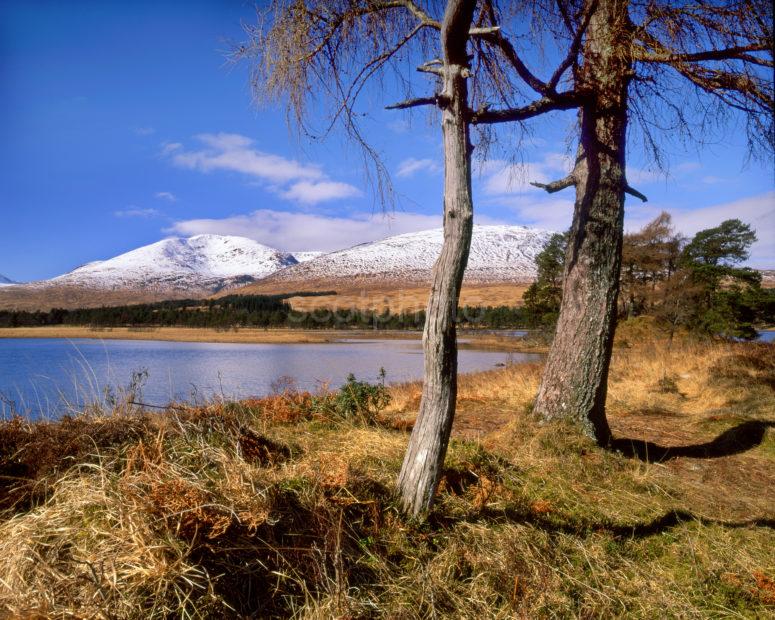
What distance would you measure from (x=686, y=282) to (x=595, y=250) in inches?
1027

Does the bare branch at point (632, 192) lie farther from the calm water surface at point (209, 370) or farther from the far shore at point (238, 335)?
the far shore at point (238, 335)

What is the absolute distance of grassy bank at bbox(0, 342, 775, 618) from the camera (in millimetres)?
2312

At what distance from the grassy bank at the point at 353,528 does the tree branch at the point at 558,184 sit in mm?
2786

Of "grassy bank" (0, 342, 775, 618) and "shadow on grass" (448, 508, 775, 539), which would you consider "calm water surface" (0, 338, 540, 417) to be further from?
"shadow on grass" (448, 508, 775, 539)

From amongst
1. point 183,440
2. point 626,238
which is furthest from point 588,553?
point 626,238

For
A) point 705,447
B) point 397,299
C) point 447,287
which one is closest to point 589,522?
point 447,287

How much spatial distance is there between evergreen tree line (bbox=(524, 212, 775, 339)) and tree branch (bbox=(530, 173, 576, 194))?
923 inches

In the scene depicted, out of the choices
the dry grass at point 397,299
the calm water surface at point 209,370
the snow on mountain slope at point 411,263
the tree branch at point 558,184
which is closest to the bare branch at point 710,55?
the tree branch at point 558,184

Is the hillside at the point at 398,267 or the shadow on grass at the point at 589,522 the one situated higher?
the hillside at the point at 398,267

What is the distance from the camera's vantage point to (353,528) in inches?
120

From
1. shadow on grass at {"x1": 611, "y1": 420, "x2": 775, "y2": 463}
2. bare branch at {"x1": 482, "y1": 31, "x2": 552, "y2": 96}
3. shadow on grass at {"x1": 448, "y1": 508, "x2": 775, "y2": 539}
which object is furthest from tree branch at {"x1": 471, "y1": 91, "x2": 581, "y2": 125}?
shadow on grass at {"x1": 611, "y1": 420, "x2": 775, "y2": 463}

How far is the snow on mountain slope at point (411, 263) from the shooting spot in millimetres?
A: 141250

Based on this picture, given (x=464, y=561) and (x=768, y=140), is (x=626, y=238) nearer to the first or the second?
(x=768, y=140)

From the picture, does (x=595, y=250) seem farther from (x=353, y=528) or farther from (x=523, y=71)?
(x=353, y=528)
